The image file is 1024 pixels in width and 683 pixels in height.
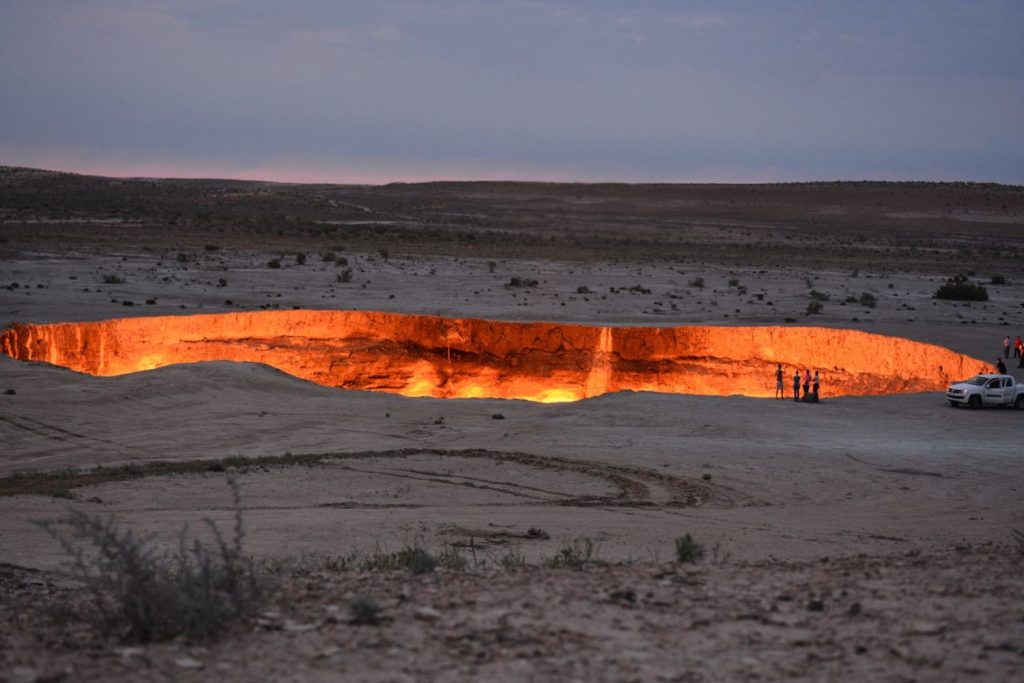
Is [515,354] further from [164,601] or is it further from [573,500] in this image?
[164,601]

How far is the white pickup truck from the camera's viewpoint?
85.9ft

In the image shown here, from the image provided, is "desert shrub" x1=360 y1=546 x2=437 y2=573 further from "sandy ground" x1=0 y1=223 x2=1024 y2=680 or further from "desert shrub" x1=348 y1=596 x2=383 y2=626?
"desert shrub" x1=348 y1=596 x2=383 y2=626

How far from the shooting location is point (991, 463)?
1969 cm

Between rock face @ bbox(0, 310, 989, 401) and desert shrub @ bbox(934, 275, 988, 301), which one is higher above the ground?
desert shrub @ bbox(934, 275, 988, 301)

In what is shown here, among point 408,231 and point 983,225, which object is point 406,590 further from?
point 983,225

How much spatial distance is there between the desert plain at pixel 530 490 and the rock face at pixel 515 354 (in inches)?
51.9

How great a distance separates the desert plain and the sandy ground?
5cm

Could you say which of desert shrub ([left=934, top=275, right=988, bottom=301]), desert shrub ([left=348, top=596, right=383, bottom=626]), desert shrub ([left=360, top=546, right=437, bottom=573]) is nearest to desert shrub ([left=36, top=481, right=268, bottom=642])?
desert shrub ([left=348, top=596, right=383, bottom=626])

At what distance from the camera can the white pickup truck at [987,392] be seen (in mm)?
26172

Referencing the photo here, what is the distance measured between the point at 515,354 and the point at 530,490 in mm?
18794

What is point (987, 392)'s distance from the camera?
86.4ft

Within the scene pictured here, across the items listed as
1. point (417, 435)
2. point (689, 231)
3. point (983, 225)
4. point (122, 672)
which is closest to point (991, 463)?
point (417, 435)

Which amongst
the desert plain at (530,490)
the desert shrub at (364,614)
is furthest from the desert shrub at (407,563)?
the desert shrub at (364,614)

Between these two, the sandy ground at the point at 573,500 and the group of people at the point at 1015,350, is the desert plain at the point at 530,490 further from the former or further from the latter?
the group of people at the point at 1015,350
